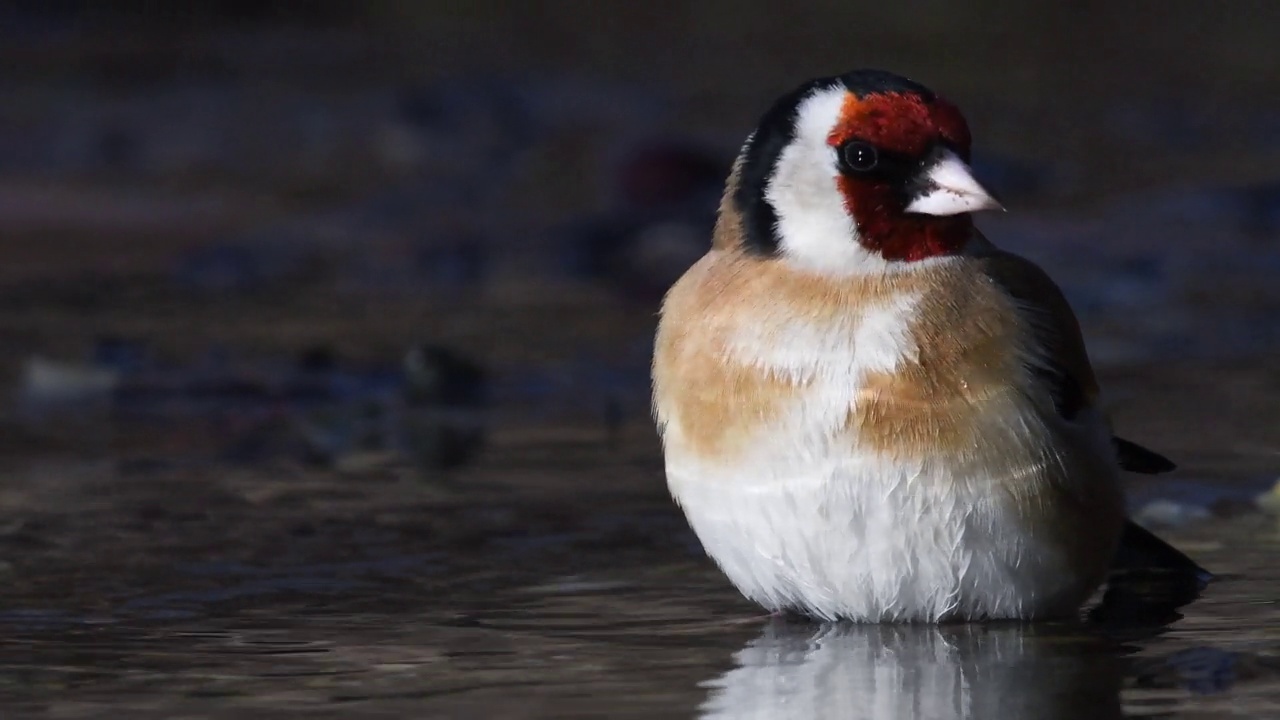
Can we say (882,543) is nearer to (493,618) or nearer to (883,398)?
(883,398)

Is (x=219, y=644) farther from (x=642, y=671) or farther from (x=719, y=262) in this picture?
(x=719, y=262)

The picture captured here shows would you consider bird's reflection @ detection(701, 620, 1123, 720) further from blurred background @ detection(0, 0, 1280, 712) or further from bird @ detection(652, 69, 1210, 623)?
blurred background @ detection(0, 0, 1280, 712)

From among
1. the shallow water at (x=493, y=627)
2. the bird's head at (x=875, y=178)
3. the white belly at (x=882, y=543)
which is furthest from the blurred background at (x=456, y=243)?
the bird's head at (x=875, y=178)

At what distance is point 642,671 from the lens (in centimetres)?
403

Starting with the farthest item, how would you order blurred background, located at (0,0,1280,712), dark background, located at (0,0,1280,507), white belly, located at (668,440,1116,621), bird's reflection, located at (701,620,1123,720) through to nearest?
dark background, located at (0,0,1280,507) → blurred background, located at (0,0,1280,712) → white belly, located at (668,440,1116,621) → bird's reflection, located at (701,620,1123,720)

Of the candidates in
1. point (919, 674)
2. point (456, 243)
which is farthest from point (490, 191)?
point (919, 674)

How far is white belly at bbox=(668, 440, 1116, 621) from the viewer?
4.18 m

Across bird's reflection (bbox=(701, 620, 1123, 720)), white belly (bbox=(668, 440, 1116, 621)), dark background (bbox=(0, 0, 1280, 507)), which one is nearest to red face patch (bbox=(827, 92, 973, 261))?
white belly (bbox=(668, 440, 1116, 621))

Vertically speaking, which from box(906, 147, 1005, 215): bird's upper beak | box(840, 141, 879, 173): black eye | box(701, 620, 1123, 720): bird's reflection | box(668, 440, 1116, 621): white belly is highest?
box(840, 141, 879, 173): black eye

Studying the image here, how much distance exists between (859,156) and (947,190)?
194 millimetres

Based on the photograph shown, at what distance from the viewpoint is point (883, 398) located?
13.8 feet

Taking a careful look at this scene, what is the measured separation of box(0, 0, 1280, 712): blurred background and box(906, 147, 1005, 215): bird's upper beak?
1.10 metres

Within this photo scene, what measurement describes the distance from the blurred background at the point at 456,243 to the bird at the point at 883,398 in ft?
2.38

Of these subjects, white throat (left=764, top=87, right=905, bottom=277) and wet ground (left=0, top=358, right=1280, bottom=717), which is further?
white throat (left=764, top=87, right=905, bottom=277)
